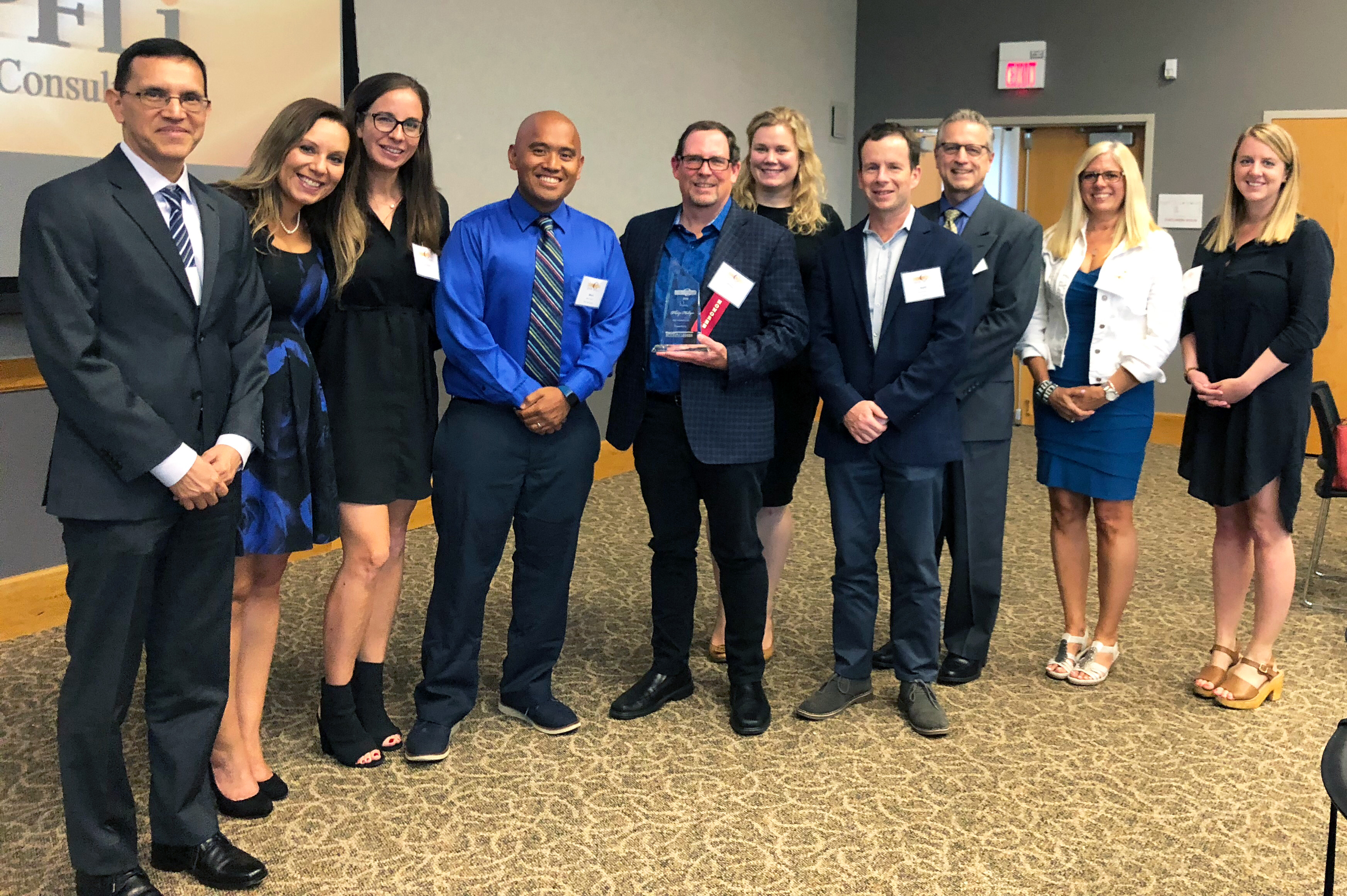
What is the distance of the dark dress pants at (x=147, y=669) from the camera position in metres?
2.02

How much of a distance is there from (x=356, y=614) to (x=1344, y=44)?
7883mm

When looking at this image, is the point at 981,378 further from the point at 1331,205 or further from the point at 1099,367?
the point at 1331,205

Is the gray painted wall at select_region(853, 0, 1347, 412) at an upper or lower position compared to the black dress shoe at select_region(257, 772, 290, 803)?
upper

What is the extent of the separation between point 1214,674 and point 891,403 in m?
1.39

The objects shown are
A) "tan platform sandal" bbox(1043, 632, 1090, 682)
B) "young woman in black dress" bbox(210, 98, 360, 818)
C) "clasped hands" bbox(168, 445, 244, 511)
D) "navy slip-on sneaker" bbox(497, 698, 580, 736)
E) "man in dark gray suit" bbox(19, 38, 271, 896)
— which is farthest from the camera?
"tan platform sandal" bbox(1043, 632, 1090, 682)

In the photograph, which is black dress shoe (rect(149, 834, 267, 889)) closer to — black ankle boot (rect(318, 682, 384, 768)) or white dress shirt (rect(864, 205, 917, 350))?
black ankle boot (rect(318, 682, 384, 768))

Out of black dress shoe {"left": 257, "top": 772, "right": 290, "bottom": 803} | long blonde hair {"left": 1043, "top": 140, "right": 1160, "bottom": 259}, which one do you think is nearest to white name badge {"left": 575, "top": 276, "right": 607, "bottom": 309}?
black dress shoe {"left": 257, "top": 772, "right": 290, "bottom": 803}

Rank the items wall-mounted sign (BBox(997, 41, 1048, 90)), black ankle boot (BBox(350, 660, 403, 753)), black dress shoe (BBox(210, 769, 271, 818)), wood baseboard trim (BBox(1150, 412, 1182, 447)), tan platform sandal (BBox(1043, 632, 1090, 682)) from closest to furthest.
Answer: black dress shoe (BBox(210, 769, 271, 818)) < black ankle boot (BBox(350, 660, 403, 753)) < tan platform sandal (BBox(1043, 632, 1090, 682)) < wood baseboard trim (BBox(1150, 412, 1182, 447)) < wall-mounted sign (BBox(997, 41, 1048, 90))

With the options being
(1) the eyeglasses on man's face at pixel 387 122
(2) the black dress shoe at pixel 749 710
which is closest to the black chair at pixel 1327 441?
(2) the black dress shoe at pixel 749 710

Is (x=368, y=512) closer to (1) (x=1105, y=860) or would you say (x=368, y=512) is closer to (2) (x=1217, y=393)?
(1) (x=1105, y=860)

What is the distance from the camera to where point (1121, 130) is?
8.39 m

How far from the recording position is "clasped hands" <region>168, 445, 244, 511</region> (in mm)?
A: 2047

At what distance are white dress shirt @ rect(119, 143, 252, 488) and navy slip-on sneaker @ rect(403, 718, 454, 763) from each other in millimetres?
1020

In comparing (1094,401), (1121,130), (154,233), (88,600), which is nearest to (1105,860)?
(1094,401)
